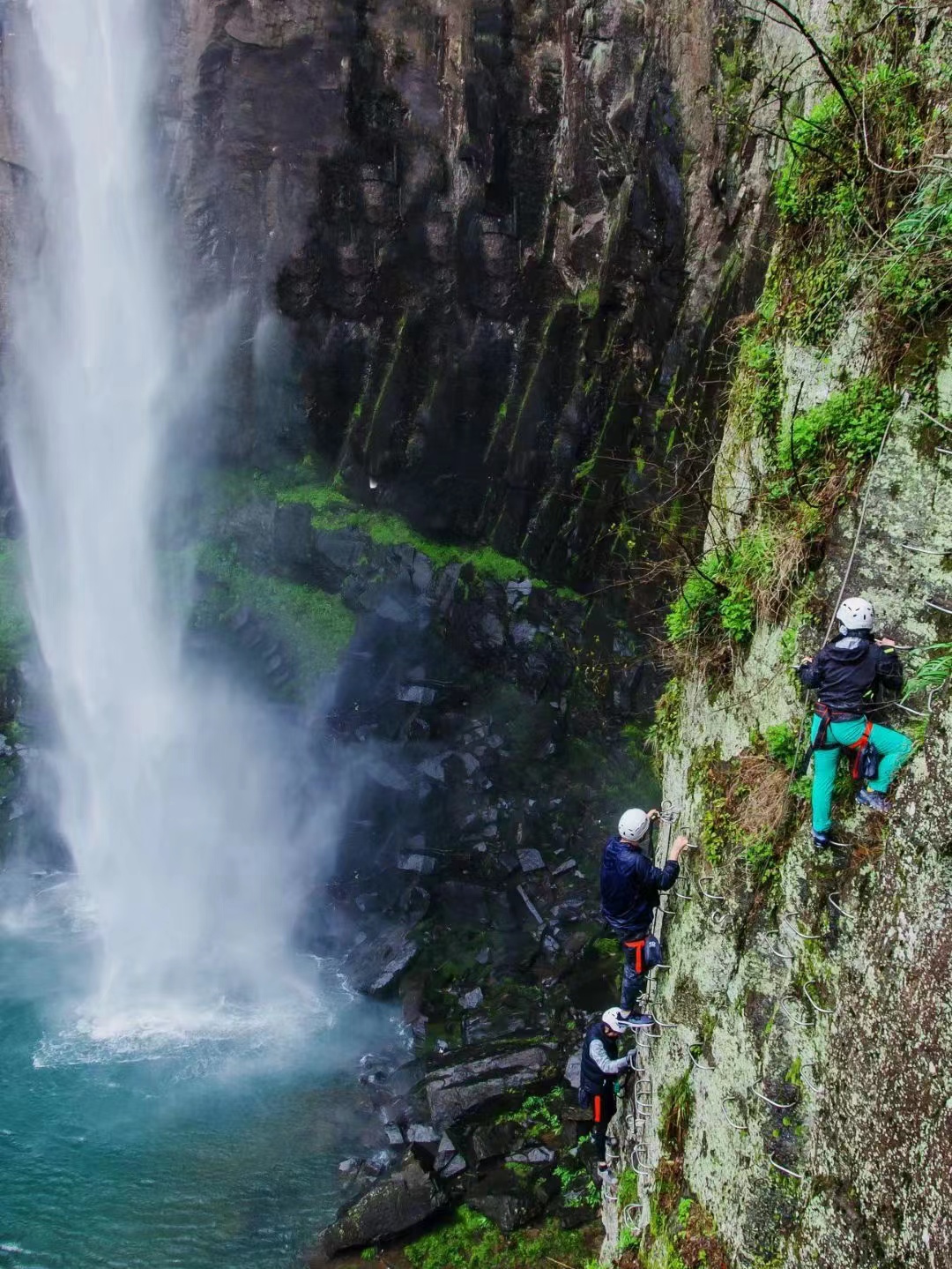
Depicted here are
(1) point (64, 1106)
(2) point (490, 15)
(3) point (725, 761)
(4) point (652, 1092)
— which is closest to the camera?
(3) point (725, 761)

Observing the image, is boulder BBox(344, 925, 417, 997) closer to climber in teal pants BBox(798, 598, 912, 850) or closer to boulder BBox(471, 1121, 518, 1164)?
boulder BBox(471, 1121, 518, 1164)

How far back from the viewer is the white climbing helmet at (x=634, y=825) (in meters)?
5.79

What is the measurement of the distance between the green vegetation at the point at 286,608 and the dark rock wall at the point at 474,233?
2.43m

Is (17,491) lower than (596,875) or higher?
higher

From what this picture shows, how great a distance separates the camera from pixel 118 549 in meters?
18.5

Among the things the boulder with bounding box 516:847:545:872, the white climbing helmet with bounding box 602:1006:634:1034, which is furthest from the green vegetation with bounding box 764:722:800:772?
the boulder with bounding box 516:847:545:872

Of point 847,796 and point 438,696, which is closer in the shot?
point 847,796

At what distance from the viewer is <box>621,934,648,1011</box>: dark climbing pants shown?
630 cm

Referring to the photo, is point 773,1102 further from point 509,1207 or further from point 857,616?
point 509,1207

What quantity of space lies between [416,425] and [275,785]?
7720mm

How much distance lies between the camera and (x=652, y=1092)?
6219mm

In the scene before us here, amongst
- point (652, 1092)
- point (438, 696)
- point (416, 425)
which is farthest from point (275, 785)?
point (652, 1092)

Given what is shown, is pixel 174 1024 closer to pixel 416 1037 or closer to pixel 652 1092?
pixel 416 1037

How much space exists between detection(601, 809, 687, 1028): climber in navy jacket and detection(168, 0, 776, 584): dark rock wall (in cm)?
963
